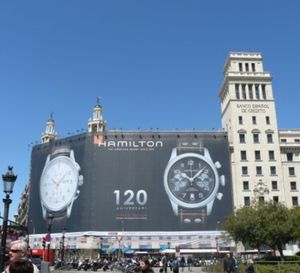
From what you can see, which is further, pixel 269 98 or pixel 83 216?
pixel 269 98

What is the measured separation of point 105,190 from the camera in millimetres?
79250

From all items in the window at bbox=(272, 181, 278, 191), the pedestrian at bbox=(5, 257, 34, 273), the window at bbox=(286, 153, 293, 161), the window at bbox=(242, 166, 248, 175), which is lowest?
the pedestrian at bbox=(5, 257, 34, 273)

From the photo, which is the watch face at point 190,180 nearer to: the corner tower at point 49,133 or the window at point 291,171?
the window at point 291,171

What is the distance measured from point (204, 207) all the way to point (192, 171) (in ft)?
22.5

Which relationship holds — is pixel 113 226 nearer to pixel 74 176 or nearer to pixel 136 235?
pixel 136 235

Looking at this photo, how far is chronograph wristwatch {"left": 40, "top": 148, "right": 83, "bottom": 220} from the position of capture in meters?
81.4

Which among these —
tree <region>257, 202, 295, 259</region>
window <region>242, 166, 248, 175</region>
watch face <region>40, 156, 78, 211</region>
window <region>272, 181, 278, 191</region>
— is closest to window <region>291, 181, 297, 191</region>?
window <region>272, 181, 278, 191</region>

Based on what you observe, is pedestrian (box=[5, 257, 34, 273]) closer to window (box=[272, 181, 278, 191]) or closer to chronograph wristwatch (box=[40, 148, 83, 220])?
chronograph wristwatch (box=[40, 148, 83, 220])

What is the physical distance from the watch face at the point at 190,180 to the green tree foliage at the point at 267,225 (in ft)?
88.9

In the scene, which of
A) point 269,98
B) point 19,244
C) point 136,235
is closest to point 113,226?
point 136,235

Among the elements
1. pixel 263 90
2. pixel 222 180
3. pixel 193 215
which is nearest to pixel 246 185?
pixel 222 180

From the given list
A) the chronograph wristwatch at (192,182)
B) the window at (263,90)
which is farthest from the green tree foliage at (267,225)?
the window at (263,90)

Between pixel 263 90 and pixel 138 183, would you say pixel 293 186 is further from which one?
pixel 138 183

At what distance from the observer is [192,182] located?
79.1 meters
